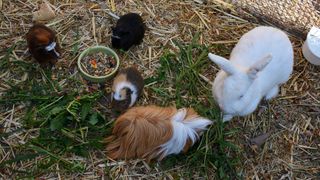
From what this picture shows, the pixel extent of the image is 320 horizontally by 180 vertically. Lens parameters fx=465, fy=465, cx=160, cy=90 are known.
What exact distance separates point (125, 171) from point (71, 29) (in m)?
1.46

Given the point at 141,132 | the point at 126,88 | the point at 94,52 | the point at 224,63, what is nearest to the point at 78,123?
the point at 126,88

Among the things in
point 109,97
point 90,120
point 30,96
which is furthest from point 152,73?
point 30,96

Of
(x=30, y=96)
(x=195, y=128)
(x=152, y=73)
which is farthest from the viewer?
(x=152, y=73)

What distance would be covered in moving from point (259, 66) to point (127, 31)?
128cm

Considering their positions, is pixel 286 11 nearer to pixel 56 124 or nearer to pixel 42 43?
pixel 42 43

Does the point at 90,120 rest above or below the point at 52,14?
below

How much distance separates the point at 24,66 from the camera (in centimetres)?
396

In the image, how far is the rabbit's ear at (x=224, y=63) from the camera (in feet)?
10.5

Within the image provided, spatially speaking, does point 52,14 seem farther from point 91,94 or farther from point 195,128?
point 195,128

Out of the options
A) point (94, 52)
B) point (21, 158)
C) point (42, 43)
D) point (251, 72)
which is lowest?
point (21, 158)

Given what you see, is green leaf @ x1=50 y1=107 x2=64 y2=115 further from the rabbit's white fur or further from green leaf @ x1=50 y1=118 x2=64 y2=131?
the rabbit's white fur

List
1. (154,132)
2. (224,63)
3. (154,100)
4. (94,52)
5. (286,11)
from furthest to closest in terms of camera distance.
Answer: (286,11)
(94,52)
(154,100)
(154,132)
(224,63)

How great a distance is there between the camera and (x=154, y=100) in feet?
13.0

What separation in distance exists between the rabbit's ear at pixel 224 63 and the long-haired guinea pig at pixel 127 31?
1.04 m
